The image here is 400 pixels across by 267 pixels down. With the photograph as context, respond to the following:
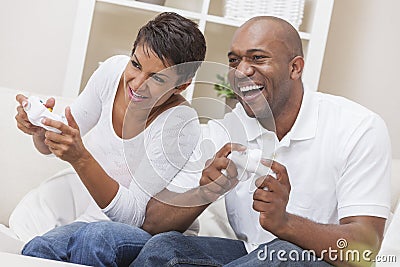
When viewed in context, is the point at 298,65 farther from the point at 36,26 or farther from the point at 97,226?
the point at 36,26

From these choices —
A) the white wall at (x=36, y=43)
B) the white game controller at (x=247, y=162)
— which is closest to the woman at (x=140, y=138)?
the white game controller at (x=247, y=162)

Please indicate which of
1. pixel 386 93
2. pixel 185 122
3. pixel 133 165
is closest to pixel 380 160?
pixel 185 122

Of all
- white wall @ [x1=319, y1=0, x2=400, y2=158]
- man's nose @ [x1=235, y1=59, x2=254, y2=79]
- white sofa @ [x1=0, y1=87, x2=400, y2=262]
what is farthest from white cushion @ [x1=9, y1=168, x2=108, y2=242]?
white wall @ [x1=319, y1=0, x2=400, y2=158]

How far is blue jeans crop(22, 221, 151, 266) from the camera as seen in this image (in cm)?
153

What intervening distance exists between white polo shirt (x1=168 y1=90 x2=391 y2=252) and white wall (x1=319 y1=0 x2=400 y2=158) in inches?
45.3

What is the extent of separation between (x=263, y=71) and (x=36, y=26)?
1.31m

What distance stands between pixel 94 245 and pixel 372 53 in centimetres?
175

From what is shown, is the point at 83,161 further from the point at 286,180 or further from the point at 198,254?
the point at 286,180

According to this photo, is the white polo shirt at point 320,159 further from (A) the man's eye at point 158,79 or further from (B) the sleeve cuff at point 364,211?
(A) the man's eye at point 158,79

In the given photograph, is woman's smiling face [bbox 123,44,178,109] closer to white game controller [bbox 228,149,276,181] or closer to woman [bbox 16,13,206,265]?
woman [bbox 16,13,206,265]

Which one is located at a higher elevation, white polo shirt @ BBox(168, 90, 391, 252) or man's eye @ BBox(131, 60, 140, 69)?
man's eye @ BBox(131, 60, 140, 69)

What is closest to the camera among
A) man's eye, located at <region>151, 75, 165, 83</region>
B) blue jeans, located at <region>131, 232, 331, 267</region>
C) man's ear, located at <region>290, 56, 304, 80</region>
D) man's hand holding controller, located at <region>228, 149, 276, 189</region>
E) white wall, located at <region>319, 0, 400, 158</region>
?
blue jeans, located at <region>131, 232, 331, 267</region>

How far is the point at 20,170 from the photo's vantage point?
2.07m

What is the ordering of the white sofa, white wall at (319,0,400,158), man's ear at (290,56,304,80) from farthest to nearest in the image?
white wall at (319,0,400,158) → the white sofa → man's ear at (290,56,304,80)
